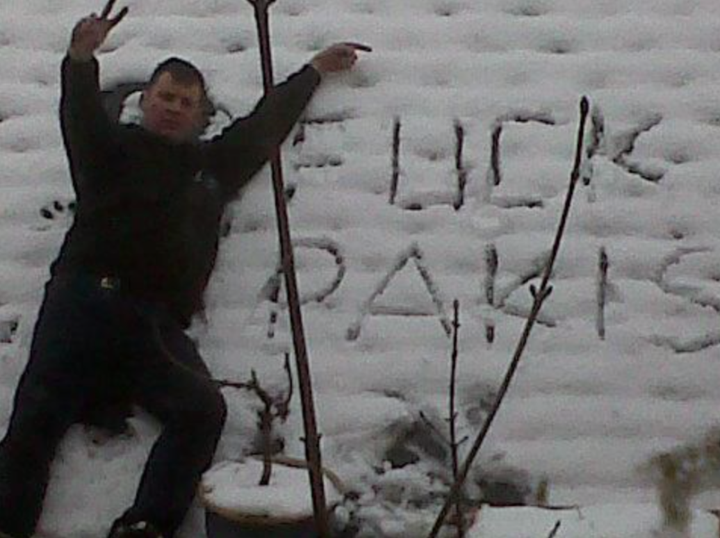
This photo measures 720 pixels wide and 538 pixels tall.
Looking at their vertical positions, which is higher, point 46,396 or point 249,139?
point 249,139

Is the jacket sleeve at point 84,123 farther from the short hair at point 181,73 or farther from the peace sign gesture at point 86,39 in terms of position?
the short hair at point 181,73

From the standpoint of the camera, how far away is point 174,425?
3127 millimetres

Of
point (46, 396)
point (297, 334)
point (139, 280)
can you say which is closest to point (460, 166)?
point (139, 280)

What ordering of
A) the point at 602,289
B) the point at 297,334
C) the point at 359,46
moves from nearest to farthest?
the point at 297,334 < the point at 602,289 < the point at 359,46

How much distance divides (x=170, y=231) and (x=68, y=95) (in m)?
0.39

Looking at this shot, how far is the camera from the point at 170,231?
3.33 m

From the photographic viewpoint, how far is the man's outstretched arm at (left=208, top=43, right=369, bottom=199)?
344 centimetres

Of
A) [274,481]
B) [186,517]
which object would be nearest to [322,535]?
[274,481]

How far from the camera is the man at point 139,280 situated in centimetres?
310

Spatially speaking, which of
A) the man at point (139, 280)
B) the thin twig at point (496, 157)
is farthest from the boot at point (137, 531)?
the thin twig at point (496, 157)

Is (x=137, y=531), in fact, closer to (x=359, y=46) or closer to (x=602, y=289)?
(x=602, y=289)

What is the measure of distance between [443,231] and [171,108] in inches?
28.4

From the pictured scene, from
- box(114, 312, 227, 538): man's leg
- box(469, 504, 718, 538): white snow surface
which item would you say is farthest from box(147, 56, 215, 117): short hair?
box(469, 504, 718, 538): white snow surface

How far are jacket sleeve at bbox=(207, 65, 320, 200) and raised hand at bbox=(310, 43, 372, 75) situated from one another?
1.5 inches
